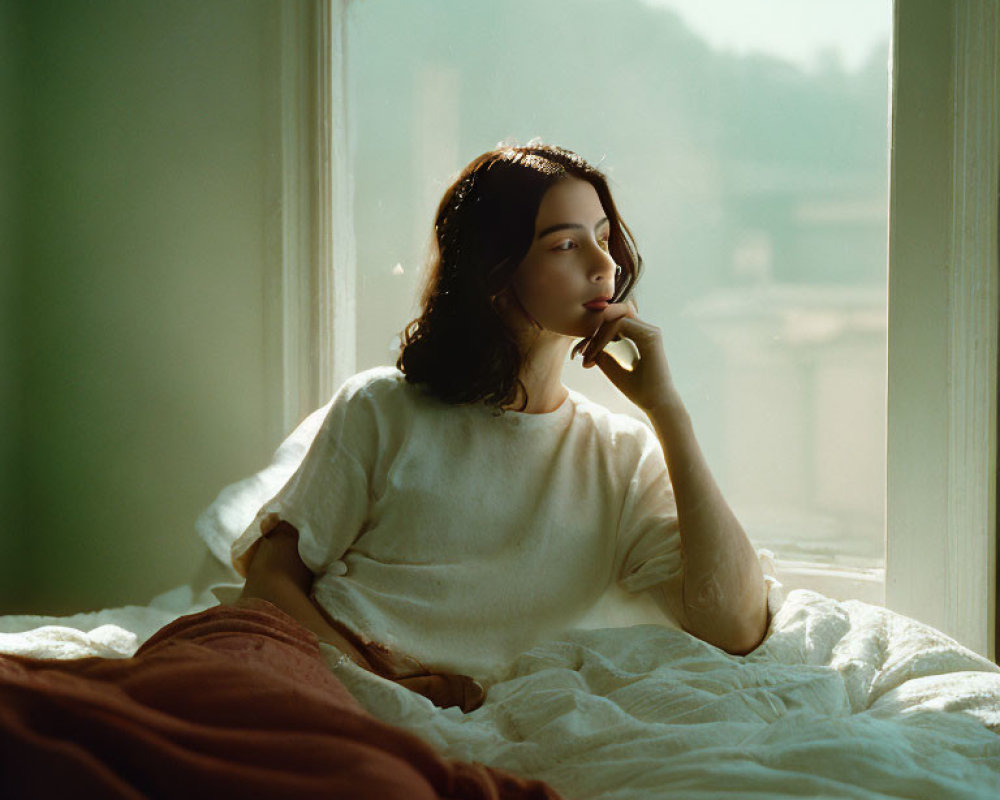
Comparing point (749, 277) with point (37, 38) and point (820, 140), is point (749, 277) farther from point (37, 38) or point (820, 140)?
point (37, 38)

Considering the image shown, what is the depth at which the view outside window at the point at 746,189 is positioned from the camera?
1840 mm

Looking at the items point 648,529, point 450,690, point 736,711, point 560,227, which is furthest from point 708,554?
point 560,227

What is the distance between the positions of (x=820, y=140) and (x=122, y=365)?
66.5 inches

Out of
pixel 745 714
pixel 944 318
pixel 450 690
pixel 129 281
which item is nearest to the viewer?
pixel 745 714

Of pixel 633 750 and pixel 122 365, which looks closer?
pixel 633 750

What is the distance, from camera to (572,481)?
1.41m

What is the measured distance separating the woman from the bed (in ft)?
0.24

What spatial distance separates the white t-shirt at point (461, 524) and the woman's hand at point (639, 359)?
133mm

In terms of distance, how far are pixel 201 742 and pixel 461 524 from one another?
635mm

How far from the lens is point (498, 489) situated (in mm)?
1373

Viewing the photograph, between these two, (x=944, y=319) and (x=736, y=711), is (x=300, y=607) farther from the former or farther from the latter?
(x=944, y=319)

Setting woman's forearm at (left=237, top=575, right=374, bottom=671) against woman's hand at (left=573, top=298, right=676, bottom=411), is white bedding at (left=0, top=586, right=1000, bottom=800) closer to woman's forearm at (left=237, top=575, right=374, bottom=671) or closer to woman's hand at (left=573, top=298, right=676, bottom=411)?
woman's forearm at (left=237, top=575, right=374, bottom=671)

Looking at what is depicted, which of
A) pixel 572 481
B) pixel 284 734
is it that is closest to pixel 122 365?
pixel 572 481

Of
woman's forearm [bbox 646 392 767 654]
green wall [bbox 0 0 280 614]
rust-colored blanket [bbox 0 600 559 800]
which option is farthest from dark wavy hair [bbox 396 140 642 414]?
green wall [bbox 0 0 280 614]
